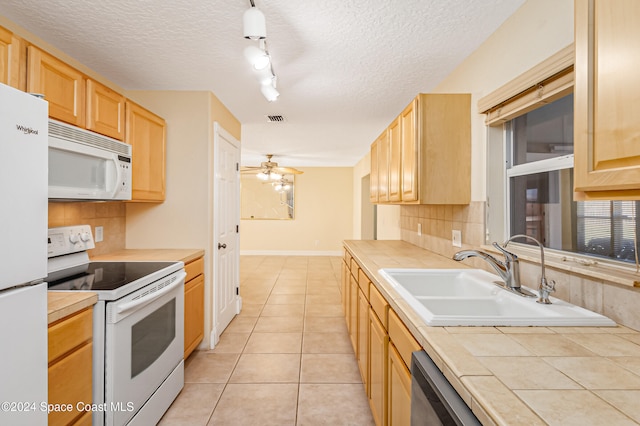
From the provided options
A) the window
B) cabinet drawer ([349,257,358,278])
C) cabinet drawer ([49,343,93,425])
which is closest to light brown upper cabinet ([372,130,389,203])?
cabinet drawer ([349,257,358,278])

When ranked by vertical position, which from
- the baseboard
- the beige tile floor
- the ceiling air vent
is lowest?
the beige tile floor

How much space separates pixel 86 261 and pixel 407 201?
233 cm

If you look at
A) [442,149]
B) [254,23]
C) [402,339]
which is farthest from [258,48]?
[402,339]

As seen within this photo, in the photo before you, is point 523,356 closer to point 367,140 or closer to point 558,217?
point 558,217

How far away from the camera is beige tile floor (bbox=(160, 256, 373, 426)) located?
189 cm

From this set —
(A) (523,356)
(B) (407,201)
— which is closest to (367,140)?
(B) (407,201)

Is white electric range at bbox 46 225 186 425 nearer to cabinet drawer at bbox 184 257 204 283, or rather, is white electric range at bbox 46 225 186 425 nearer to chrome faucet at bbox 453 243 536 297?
cabinet drawer at bbox 184 257 204 283

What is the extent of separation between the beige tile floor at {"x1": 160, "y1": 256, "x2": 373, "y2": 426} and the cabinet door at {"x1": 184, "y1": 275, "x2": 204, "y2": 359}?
0.19 meters

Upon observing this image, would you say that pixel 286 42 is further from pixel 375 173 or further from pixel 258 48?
pixel 375 173

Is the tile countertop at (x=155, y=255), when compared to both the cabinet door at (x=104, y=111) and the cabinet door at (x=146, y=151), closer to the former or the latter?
the cabinet door at (x=146, y=151)

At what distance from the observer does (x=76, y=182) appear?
1.74 metres

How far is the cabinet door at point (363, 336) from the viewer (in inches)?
75.5

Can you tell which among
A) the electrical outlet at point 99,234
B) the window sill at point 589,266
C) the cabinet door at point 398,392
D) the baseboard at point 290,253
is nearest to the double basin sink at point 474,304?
the window sill at point 589,266

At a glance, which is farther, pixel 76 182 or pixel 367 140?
pixel 367 140
